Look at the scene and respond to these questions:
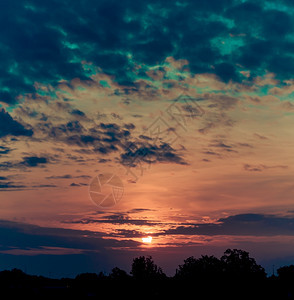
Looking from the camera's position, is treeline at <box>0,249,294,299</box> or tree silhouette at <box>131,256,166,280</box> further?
tree silhouette at <box>131,256,166,280</box>

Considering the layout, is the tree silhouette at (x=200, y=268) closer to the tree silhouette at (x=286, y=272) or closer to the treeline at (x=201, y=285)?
the treeline at (x=201, y=285)

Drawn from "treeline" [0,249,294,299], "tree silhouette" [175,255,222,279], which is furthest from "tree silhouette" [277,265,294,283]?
"tree silhouette" [175,255,222,279]

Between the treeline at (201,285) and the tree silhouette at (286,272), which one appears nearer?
the treeline at (201,285)

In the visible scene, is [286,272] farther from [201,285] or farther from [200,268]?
[201,285]

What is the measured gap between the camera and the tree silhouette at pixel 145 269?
144 m

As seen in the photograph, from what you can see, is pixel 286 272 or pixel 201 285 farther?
pixel 286 272

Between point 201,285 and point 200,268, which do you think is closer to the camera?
point 201,285

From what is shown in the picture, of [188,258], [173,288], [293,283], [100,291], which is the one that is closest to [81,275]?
[188,258]

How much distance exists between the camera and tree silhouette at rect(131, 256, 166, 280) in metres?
144

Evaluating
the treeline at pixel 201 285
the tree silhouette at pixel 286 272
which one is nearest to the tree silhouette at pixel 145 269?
the treeline at pixel 201 285

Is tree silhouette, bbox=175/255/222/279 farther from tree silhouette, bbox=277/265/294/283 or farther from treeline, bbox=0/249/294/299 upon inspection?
tree silhouette, bbox=277/265/294/283

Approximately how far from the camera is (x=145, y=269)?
5797 inches

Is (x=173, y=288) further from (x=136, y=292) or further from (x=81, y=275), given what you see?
(x=81, y=275)

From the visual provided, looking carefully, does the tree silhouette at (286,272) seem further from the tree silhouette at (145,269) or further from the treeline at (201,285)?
the tree silhouette at (145,269)
